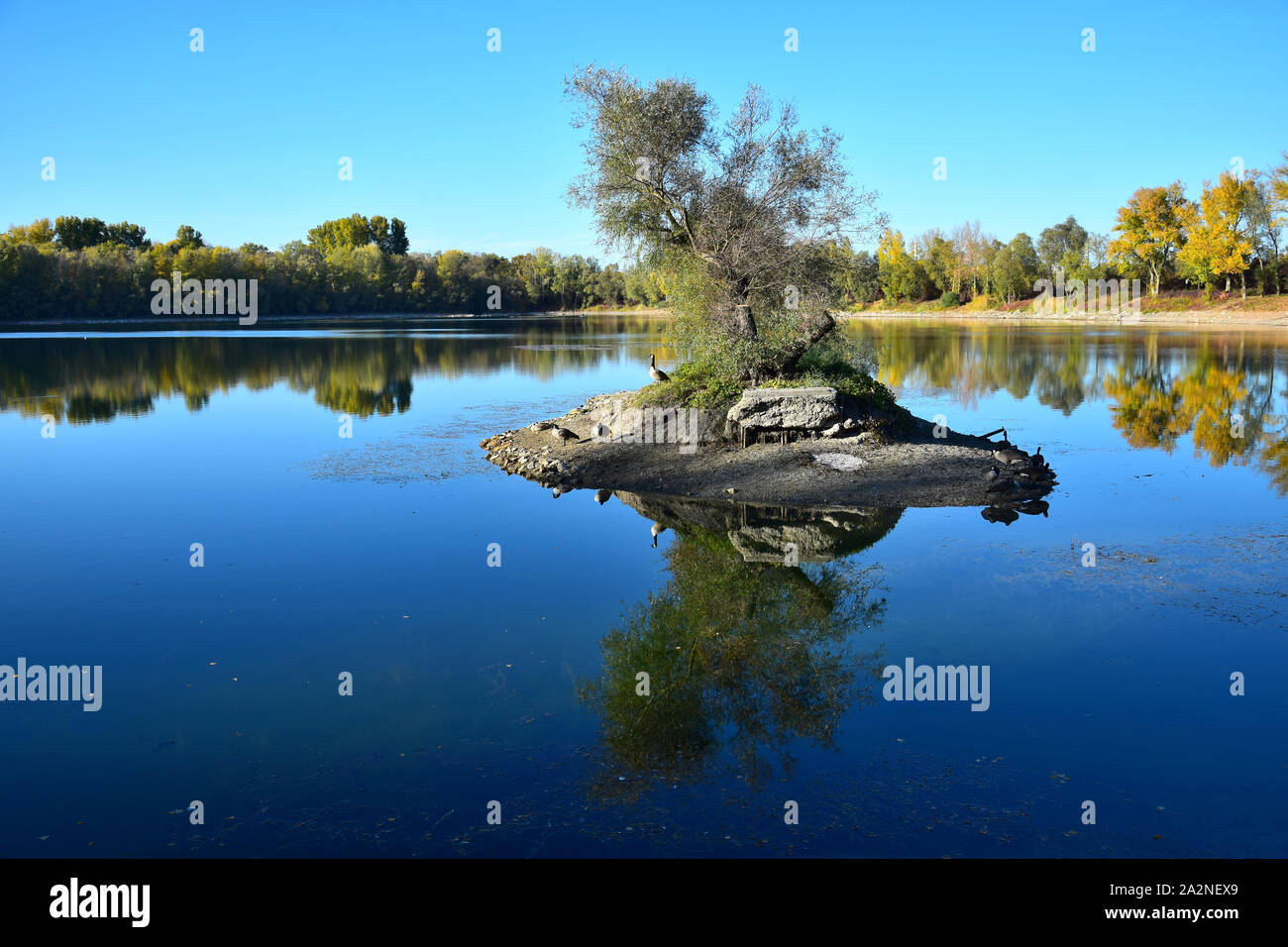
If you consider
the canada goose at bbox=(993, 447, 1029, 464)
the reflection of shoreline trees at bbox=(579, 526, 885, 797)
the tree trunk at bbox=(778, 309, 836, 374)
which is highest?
the tree trunk at bbox=(778, 309, 836, 374)

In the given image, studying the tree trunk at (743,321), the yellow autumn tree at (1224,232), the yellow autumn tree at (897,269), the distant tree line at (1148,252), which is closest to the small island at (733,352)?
the tree trunk at (743,321)

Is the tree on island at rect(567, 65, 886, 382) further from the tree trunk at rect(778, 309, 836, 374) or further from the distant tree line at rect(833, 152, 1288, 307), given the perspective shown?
the distant tree line at rect(833, 152, 1288, 307)

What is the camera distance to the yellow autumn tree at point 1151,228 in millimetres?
85938

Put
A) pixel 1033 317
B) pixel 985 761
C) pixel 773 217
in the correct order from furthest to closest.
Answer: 1. pixel 1033 317
2. pixel 773 217
3. pixel 985 761

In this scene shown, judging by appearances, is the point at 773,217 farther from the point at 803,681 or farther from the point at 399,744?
the point at 399,744

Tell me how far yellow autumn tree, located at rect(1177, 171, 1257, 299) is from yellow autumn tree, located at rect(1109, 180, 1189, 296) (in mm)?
3717

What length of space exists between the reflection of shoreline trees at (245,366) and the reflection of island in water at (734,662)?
68.9 ft

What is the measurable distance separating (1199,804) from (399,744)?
263 inches

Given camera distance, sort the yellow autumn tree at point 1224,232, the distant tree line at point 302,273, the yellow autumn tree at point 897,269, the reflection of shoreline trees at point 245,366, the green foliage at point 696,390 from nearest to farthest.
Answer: the green foliage at point 696,390, the reflection of shoreline trees at point 245,366, the yellow autumn tree at point 1224,232, the distant tree line at point 302,273, the yellow autumn tree at point 897,269

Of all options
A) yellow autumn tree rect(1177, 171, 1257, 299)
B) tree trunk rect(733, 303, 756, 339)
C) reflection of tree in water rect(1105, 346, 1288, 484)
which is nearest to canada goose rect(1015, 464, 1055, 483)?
reflection of tree in water rect(1105, 346, 1288, 484)

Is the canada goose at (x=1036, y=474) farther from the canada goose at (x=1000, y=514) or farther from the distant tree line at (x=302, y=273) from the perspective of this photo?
the distant tree line at (x=302, y=273)

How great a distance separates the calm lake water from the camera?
6.98m
